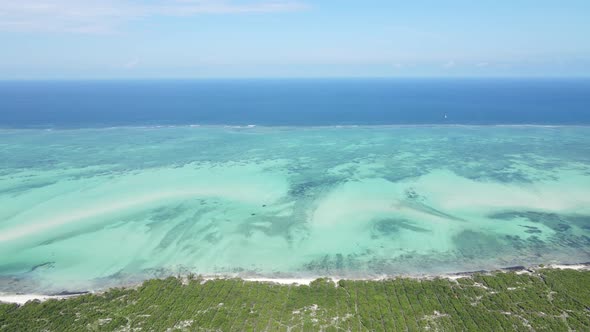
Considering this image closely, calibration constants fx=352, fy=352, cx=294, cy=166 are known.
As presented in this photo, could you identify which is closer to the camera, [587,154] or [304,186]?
[304,186]

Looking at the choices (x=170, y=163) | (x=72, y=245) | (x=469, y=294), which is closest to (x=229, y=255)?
(x=72, y=245)

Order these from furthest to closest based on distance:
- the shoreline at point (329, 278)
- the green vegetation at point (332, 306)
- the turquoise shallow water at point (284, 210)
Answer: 1. the turquoise shallow water at point (284, 210)
2. the shoreline at point (329, 278)
3. the green vegetation at point (332, 306)

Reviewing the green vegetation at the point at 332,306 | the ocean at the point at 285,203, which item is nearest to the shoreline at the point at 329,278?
the ocean at the point at 285,203

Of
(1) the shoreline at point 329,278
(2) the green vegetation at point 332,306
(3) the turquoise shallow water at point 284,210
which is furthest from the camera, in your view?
(3) the turquoise shallow water at point 284,210

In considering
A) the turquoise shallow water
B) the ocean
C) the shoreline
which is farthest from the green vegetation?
the turquoise shallow water

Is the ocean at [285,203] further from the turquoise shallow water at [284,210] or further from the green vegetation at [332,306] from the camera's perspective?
the green vegetation at [332,306]

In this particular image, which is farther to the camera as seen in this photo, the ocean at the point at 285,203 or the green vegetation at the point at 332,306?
the ocean at the point at 285,203

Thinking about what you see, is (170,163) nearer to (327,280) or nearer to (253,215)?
(253,215)
